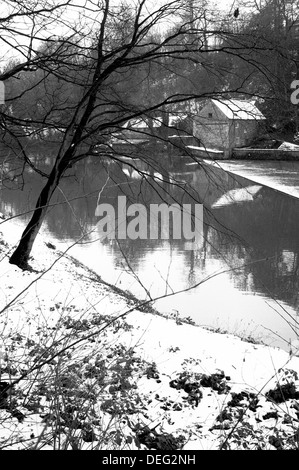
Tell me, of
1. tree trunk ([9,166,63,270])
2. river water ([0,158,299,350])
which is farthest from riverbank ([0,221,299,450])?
tree trunk ([9,166,63,270])

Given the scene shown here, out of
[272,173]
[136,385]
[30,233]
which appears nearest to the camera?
[136,385]

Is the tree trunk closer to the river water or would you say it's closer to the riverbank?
the river water

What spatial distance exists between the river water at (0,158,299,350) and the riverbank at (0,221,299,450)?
653 millimetres

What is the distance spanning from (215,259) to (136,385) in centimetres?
923

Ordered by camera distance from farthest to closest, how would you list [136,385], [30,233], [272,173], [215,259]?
[272,173], [215,259], [30,233], [136,385]

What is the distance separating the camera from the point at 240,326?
939 centimetres

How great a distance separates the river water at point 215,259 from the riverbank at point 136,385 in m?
0.65

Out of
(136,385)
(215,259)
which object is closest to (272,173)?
(215,259)

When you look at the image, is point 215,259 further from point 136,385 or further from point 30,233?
point 136,385

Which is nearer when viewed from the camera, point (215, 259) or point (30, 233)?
point (30, 233)

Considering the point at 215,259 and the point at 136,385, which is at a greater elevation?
the point at 136,385

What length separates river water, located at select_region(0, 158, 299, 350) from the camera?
9383mm

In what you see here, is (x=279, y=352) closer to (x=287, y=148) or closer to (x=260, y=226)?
(x=260, y=226)

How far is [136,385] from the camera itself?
441cm
